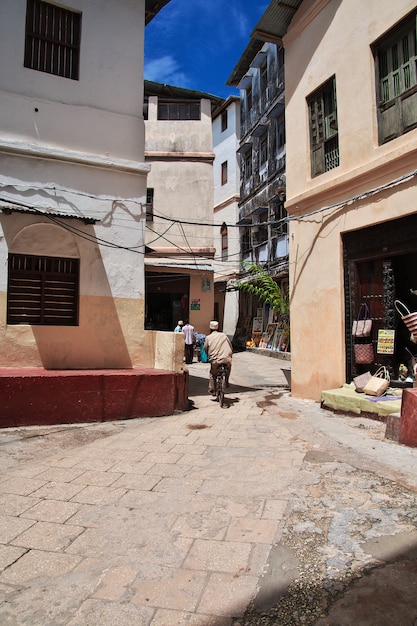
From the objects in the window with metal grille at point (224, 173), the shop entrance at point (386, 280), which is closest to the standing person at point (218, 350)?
the shop entrance at point (386, 280)

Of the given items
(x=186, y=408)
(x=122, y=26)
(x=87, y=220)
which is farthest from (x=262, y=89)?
(x=186, y=408)

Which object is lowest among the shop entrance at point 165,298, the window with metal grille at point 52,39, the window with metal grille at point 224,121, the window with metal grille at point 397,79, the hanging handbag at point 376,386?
the hanging handbag at point 376,386

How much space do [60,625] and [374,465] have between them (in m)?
3.45

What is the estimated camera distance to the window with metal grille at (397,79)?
6.89 metres

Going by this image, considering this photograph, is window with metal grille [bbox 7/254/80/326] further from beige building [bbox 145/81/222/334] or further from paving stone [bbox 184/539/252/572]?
beige building [bbox 145/81/222/334]

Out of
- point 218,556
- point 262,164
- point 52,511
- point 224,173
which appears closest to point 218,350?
point 52,511

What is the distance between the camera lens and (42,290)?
307 inches

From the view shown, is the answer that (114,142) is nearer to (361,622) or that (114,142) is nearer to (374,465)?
(374,465)

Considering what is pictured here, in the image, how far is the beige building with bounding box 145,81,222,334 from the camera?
1964 cm

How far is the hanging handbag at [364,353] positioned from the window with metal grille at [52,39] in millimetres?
7284

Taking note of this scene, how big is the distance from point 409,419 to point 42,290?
6.16m

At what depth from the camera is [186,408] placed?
26.8 ft

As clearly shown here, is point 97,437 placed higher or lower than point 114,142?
lower

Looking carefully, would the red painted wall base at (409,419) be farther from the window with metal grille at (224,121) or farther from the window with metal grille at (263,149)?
the window with metal grille at (224,121)
